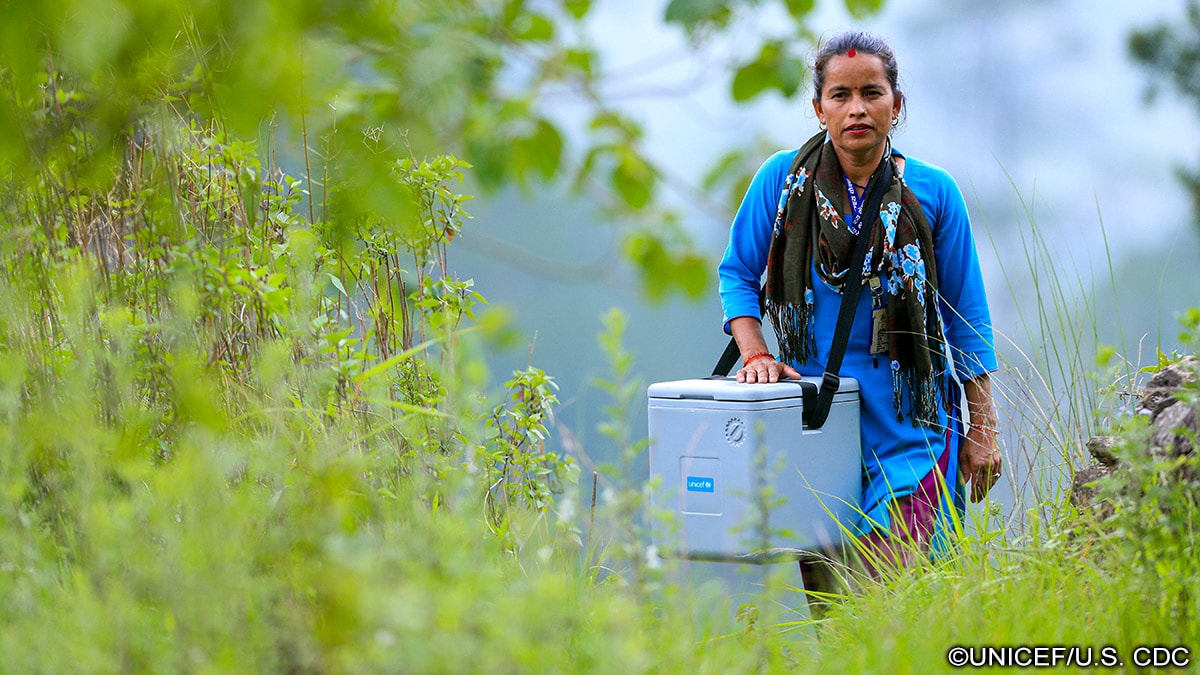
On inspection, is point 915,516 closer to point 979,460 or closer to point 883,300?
point 979,460

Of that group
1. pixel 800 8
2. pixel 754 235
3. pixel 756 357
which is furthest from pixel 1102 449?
pixel 800 8

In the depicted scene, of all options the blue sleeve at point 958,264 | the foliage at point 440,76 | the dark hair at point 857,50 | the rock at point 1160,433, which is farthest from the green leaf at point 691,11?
the blue sleeve at point 958,264

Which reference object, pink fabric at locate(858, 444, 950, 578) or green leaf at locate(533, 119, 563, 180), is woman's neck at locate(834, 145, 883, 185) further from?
green leaf at locate(533, 119, 563, 180)

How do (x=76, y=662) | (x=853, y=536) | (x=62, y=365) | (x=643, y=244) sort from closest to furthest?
(x=643, y=244), (x=76, y=662), (x=62, y=365), (x=853, y=536)

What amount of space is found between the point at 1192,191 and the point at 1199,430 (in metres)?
5.52

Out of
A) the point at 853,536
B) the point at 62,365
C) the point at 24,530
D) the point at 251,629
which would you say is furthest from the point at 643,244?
the point at 853,536

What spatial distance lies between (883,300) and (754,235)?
0.46 meters

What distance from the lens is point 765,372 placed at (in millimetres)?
3213

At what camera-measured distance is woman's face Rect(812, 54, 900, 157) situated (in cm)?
Result: 319

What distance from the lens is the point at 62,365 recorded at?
2551mm

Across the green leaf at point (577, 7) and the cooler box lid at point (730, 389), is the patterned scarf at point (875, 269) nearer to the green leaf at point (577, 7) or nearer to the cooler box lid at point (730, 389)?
the cooler box lid at point (730, 389)

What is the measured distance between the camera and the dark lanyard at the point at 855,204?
10.7ft

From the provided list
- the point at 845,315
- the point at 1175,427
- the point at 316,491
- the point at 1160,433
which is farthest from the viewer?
the point at 845,315

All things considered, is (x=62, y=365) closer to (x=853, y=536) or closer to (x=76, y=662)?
(x=76, y=662)
